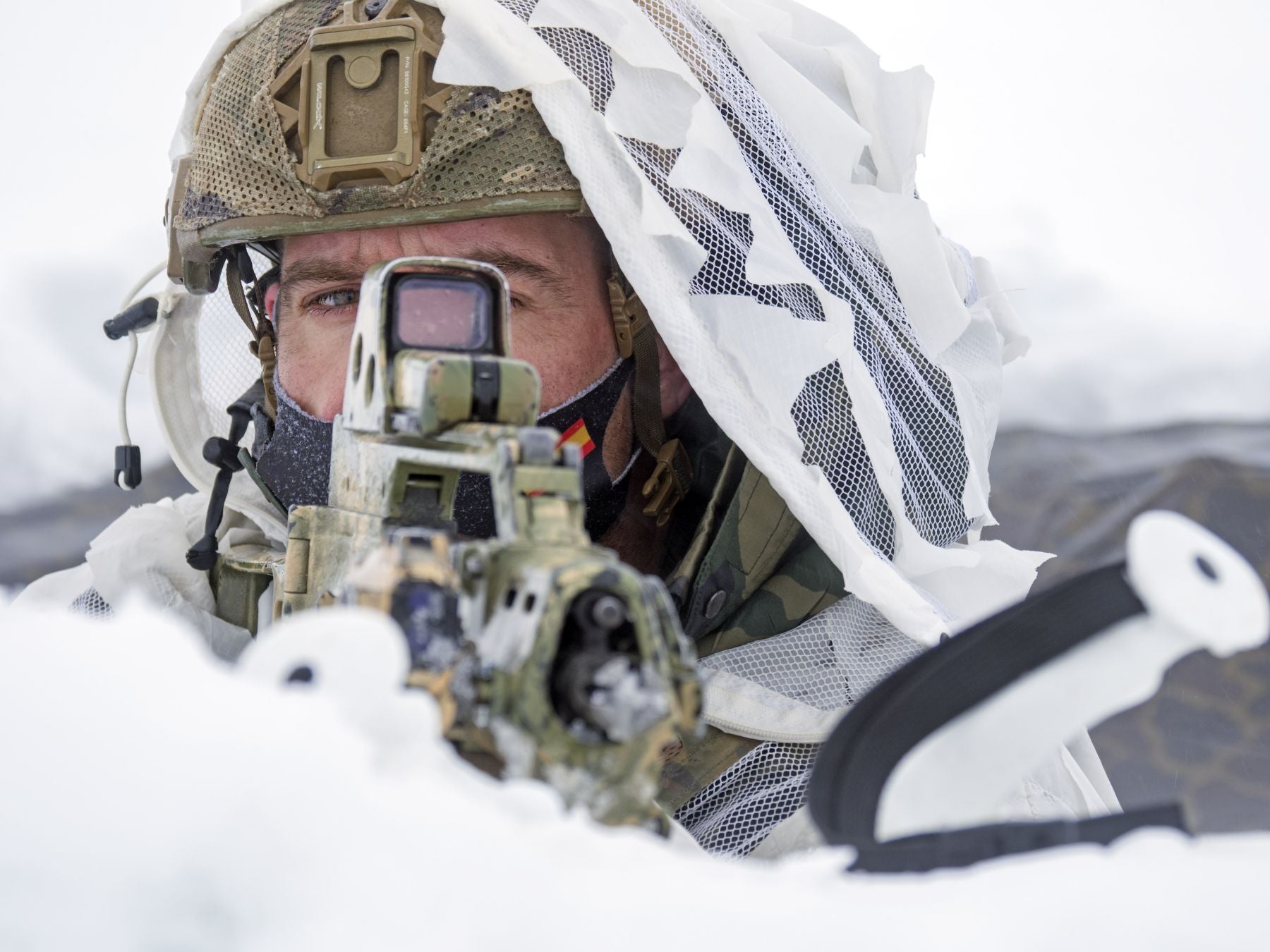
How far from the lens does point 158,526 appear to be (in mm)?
1513

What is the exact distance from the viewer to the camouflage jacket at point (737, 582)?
119 cm

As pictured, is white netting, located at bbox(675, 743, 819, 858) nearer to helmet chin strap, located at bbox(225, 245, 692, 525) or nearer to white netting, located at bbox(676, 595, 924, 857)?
white netting, located at bbox(676, 595, 924, 857)

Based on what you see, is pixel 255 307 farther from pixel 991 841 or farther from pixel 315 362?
pixel 991 841

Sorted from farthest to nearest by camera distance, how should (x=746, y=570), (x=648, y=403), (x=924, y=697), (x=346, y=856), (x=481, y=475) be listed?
(x=648, y=403) → (x=746, y=570) → (x=481, y=475) → (x=924, y=697) → (x=346, y=856)

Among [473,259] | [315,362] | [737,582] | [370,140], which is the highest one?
[370,140]

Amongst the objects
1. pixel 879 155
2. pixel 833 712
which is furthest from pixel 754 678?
pixel 879 155

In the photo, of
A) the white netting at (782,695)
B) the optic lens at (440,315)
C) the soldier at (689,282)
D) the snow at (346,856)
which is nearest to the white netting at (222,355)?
the soldier at (689,282)

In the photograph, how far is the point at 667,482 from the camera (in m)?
1.37

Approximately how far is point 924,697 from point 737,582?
0.70m

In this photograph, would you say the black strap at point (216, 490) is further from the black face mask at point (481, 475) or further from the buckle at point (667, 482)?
the buckle at point (667, 482)

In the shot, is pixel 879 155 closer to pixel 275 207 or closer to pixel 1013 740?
pixel 275 207

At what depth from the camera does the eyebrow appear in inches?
49.3

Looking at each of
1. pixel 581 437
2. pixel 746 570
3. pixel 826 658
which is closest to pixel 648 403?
pixel 581 437

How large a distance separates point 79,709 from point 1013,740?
388mm
